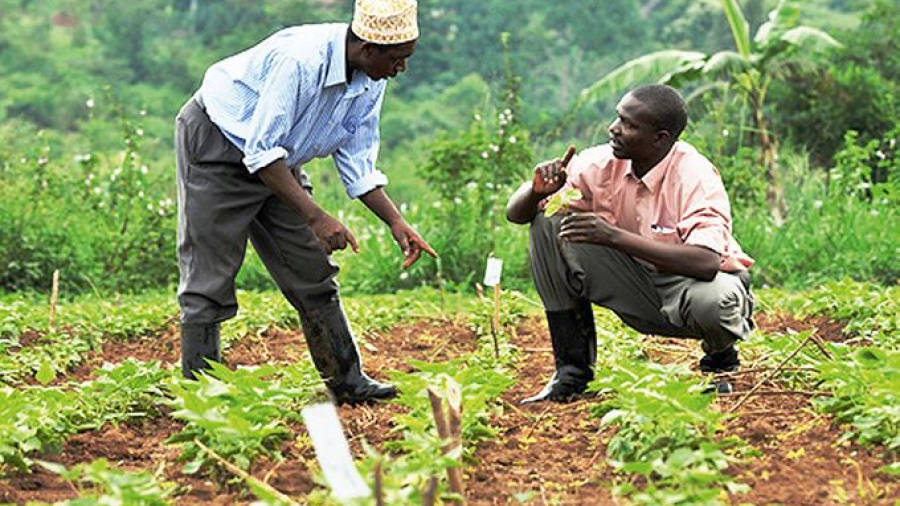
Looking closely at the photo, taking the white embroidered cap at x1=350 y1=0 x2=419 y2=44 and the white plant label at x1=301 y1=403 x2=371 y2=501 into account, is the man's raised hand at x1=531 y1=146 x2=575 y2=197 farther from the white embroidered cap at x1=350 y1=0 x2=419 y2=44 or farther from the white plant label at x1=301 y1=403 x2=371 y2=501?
the white plant label at x1=301 y1=403 x2=371 y2=501

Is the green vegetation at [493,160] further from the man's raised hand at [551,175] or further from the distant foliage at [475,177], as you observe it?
the man's raised hand at [551,175]

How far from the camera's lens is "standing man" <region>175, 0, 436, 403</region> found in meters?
4.54

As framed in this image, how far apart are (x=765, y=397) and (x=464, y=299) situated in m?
3.76

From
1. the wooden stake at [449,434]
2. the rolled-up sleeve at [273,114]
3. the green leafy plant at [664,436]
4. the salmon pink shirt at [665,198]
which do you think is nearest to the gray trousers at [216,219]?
the rolled-up sleeve at [273,114]

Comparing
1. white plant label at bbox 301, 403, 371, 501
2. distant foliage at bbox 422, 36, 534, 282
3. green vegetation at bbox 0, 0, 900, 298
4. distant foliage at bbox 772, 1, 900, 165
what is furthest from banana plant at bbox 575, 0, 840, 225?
white plant label at bbox 301, 403, 371, 501

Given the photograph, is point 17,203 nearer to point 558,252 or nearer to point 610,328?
point 610,328

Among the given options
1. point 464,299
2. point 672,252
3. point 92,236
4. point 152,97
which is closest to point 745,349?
point 672,252

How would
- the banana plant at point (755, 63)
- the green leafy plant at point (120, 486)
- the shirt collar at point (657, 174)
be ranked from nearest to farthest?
the green leafy plant at point (120, 486)
the shirt collar at point (657, 174)
the banana plant at point (755, 63)

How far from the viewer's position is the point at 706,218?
4.53 metres

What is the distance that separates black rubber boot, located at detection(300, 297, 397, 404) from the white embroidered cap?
1.09 m

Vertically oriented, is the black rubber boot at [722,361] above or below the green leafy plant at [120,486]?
below

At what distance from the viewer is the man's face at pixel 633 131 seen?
4633mm

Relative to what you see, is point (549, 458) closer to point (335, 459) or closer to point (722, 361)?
point (722, 361)

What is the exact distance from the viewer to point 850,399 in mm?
4086
